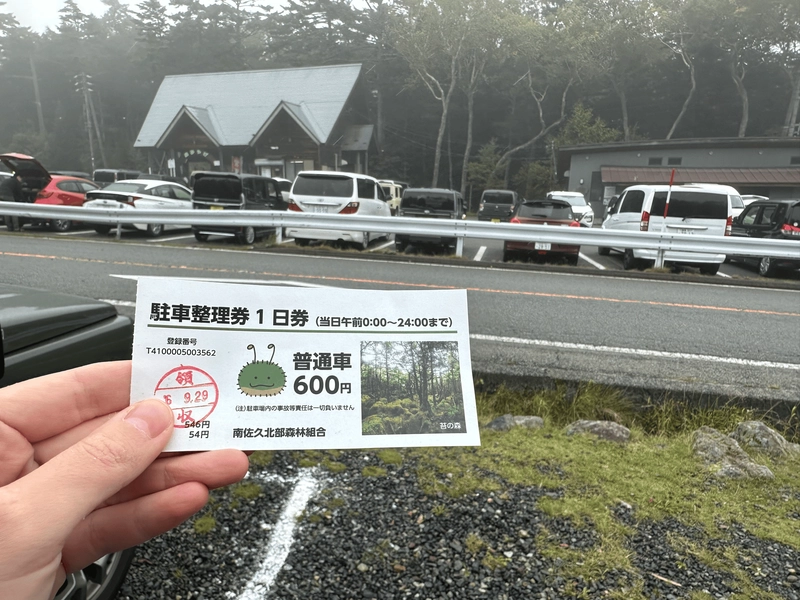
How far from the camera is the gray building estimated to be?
28297 mm

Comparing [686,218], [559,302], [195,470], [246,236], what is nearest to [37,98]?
[246,236]

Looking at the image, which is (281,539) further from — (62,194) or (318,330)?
(62,194)

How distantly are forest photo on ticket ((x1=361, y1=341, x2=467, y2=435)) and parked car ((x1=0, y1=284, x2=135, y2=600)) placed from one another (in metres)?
1.05

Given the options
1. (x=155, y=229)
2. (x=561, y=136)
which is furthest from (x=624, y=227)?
(x=561, y=136)

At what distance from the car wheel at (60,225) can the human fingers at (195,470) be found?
1382 cm

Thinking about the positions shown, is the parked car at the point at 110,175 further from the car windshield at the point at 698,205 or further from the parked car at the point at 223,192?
the car windshield at the point at 698,205

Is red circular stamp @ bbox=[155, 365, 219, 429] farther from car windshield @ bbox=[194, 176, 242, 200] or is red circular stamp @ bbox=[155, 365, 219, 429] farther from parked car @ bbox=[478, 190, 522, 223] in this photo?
parked car @ bbox=[478, 190, 522, 223]

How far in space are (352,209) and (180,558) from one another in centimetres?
968

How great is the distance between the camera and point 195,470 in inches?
42.5

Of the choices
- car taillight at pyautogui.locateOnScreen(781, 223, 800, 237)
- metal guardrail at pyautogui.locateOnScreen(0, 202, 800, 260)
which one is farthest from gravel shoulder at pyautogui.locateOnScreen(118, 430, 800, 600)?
car taillight at pyautogui.locateOnScreen(781, 223, 800, 237)

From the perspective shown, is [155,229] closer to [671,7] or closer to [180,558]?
[180,558]

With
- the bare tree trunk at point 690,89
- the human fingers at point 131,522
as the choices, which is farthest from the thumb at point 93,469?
the bare tree trunk at point 690,89

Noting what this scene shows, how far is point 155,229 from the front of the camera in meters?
12.3

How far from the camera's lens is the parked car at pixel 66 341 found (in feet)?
5.32
